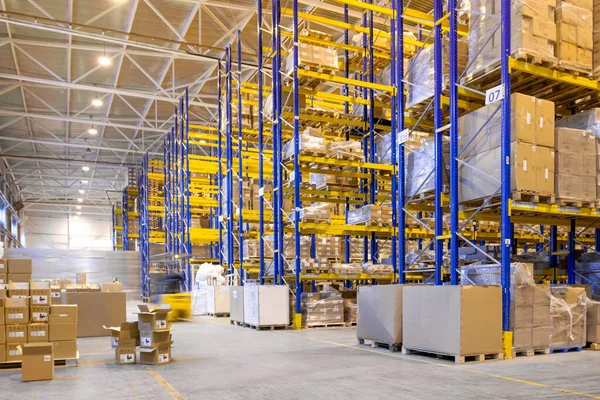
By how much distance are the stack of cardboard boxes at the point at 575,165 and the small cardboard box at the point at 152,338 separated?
5.72m

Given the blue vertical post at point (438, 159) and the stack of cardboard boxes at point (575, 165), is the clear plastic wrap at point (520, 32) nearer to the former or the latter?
the blue vertical post at point (438, 159)

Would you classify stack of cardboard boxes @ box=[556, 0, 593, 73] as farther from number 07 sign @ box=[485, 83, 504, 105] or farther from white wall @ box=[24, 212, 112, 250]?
white wall @ box=[24, 212, 112, 250]

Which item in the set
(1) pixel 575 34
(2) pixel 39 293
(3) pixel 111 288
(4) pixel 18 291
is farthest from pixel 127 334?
(1) pixel 575 34

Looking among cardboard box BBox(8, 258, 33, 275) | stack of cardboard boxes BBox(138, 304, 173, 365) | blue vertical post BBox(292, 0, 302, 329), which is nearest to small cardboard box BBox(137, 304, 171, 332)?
stack of cardboard boxes BBox(138, 304, 173, 365)

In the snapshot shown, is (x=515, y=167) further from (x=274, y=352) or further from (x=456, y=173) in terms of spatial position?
(x=274, y=352)

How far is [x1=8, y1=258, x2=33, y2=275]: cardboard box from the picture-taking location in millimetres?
9242

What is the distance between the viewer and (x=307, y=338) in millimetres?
9703

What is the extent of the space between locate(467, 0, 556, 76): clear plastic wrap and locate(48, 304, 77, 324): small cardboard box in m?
6.57

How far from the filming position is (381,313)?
8195mm

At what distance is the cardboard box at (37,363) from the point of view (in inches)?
235

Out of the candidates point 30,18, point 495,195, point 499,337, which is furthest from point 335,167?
point 30,18

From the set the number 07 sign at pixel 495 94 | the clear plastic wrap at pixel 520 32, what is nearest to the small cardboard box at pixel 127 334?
the number 07 sign at pixel 495 94

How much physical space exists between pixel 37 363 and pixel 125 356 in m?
1.20

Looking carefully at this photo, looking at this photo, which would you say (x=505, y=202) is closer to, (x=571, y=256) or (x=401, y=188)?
(x=401, y=188)
